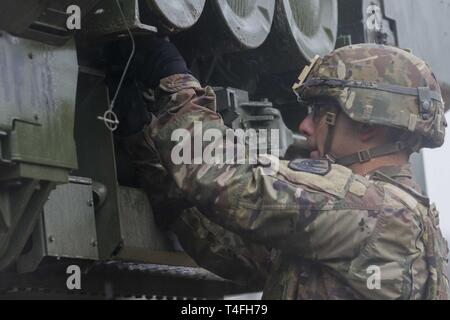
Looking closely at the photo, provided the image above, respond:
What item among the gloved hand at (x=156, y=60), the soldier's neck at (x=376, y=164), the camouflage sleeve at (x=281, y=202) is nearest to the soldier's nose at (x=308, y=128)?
the soldier's neck at (x=376, y=164)

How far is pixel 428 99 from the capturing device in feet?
12.9

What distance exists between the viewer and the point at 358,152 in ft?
12.8

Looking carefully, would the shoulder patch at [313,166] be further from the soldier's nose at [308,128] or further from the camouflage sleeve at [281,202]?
the soldier's nose at [308,128]

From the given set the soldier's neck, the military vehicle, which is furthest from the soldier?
the military vehicle

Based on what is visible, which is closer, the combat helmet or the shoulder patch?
the shoulder patch

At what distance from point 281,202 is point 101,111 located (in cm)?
79

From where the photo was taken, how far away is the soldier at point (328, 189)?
358cm

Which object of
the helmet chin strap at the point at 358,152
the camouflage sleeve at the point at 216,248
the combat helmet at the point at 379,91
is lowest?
the camouflage sleeve at the point at 216,248

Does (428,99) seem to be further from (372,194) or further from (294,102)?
(294,102)

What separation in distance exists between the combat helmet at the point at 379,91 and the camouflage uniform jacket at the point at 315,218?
194mm

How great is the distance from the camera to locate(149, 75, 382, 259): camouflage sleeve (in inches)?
140

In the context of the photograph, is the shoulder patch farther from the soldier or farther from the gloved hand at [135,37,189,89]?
the gloved hand at [135,37,189,89]

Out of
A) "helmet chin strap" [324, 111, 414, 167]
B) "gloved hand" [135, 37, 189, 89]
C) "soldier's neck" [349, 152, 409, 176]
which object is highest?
"gloved hand" [135, 37, 189, 89]

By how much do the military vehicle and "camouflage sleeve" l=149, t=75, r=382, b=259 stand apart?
360mm
